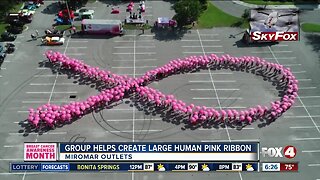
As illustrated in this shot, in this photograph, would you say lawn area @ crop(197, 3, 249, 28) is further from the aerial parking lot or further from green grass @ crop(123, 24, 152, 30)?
green grass @ crop(123, 24, 152, 30)

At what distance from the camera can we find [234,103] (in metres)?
61.2

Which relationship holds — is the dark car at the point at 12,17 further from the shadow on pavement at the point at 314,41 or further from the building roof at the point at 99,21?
the shadow on pavement at the point at 314,41

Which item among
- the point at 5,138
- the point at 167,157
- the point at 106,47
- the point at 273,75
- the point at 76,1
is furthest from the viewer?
the point at 76,1

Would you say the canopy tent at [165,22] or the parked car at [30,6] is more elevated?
the parked car at [30,6]

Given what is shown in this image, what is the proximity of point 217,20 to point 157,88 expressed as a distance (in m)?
25.8

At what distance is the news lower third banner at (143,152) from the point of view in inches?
1652

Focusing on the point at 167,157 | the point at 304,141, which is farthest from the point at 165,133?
the point at 304,141

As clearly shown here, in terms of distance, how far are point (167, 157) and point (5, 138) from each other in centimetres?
2481

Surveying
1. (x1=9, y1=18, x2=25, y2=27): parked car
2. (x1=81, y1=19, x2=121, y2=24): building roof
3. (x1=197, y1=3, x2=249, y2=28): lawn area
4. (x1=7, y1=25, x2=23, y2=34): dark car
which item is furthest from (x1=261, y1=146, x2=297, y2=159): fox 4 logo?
(x1=9, y1=18, x2=25, y2=27): parked car

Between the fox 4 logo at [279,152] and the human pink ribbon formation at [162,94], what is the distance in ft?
20.2

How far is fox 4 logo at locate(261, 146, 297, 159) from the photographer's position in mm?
51812

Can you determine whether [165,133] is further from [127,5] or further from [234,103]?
[127,5]

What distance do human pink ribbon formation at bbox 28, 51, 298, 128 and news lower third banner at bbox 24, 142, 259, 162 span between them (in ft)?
46.6

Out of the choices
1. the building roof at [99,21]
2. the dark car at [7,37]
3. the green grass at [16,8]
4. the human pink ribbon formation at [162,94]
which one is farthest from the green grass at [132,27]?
the green grass at [16,8]
